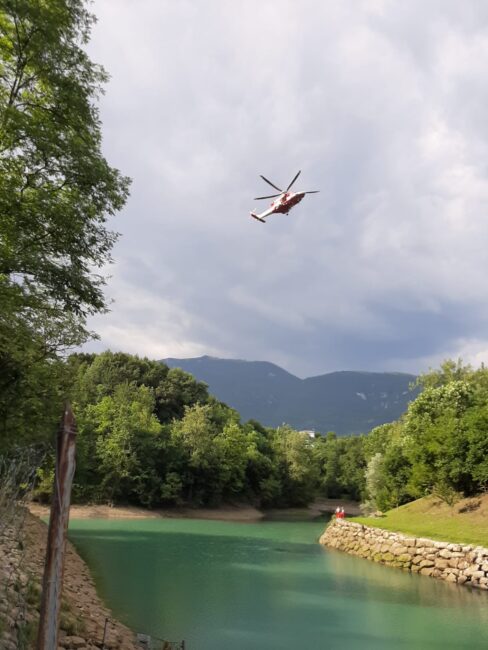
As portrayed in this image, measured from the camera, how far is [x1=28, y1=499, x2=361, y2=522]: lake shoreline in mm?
58000

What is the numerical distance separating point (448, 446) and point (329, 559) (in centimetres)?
1306

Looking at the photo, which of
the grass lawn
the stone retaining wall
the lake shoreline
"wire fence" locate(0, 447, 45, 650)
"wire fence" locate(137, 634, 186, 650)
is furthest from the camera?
the lake shoreline

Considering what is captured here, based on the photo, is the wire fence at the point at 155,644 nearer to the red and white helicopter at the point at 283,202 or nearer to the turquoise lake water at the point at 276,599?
the turquoise lake water at the point at 276,599

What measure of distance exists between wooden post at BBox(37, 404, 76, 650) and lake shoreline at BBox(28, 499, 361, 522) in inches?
1959

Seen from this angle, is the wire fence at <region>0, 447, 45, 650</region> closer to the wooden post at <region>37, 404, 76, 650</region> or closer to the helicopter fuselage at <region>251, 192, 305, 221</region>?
the wooden post at <region>37, 404, 76, 650</region>

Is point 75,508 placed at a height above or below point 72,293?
below

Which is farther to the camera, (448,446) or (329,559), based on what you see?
(448,446)

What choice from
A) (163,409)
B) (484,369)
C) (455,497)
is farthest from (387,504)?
(163,409)

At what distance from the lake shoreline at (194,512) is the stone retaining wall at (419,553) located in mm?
29598

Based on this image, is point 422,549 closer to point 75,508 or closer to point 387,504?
point 387,504

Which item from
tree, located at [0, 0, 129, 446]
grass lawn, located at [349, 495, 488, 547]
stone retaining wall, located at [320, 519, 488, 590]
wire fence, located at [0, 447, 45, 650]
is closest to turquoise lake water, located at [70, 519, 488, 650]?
stone retaining wall, located at [320, 519, 488, 590]

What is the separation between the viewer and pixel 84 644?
11.8m

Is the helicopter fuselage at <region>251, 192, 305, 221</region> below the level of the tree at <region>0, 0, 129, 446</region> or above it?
above

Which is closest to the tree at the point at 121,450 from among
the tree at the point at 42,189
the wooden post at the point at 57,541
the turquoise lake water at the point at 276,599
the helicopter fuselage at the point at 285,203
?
the turquoise lake water at the point at 276,599
